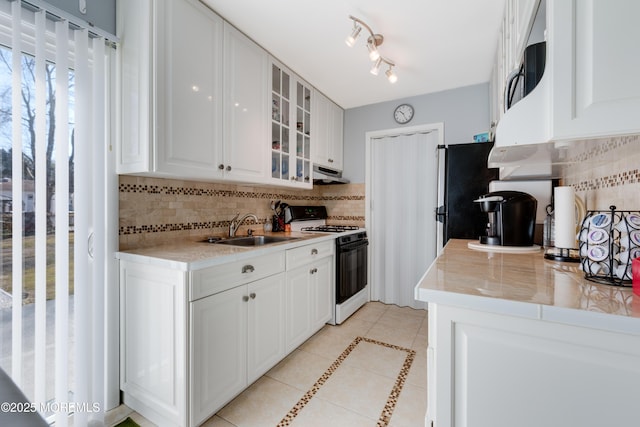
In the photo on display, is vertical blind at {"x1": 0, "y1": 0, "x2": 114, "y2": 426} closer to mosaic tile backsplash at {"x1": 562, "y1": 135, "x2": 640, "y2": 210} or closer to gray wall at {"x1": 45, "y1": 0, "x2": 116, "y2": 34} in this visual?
gray wall at {"x1": 45, "y1": 0, "x2": 116, "y2": 34}

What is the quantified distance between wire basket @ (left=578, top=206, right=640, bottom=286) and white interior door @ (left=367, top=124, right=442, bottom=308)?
2.26 metres

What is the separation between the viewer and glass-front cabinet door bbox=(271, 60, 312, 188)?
243 centimetres

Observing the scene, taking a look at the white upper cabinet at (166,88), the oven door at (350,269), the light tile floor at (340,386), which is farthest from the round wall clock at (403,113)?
the light tile floor at (340,386)

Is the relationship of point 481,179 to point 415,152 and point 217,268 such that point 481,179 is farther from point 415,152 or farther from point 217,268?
point 217,268

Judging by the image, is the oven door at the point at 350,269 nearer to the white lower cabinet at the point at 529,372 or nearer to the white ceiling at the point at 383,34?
the white ceiling at the point at 383,34

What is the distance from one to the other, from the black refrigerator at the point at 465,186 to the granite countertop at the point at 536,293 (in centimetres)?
124

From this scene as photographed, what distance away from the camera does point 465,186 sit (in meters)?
2.35

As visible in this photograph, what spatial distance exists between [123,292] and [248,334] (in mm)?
756

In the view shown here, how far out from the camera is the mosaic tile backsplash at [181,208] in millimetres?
1688

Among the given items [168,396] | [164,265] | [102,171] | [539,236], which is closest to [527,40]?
[539,236]

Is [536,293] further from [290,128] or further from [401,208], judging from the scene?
[401,208]

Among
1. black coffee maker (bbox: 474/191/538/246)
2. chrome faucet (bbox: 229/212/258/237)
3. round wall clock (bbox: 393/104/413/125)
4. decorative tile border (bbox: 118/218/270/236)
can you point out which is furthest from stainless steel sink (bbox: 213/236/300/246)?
round wall clock (bbox: 393/104/413/125)

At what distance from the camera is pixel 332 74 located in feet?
8.79

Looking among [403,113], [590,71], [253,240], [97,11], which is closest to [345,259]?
[253,240]
